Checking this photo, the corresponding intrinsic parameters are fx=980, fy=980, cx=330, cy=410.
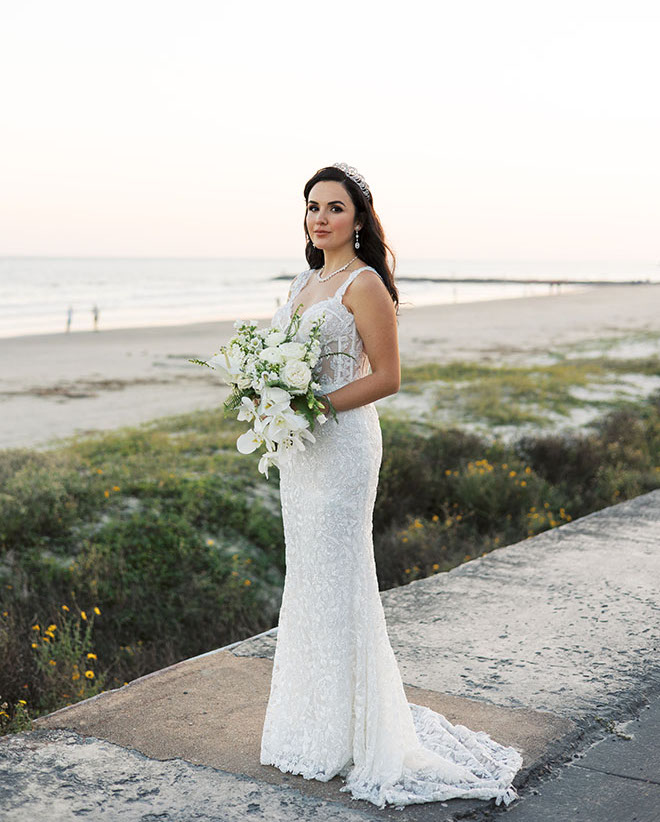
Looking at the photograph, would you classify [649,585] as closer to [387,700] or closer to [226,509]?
[387,700]

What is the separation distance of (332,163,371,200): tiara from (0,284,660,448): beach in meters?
9.50

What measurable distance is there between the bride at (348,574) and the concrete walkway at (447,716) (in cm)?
14

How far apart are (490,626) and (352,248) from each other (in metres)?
2.80

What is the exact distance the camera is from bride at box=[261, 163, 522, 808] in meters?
4.00

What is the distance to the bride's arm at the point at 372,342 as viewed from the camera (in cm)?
398

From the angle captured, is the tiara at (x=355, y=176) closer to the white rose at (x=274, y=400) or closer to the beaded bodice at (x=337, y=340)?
the beaded bodice at (x=337, y=340)

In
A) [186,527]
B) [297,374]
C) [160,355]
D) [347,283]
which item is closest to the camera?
[297,374]

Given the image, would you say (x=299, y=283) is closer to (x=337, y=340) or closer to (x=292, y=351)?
(x=337, y=340)

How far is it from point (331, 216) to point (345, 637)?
176cm

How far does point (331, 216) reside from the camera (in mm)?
4090

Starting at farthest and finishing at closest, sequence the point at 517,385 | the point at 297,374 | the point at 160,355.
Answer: the point at 160,355
the point at 517,385
the point at 297,374

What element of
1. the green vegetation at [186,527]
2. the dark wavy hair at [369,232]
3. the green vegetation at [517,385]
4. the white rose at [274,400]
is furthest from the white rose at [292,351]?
the green vegetation at [517,385]

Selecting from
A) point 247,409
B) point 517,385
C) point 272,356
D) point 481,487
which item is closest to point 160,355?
point 517,385

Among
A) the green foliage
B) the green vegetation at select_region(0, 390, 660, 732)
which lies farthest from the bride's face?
the green foliage
